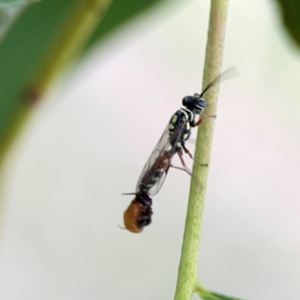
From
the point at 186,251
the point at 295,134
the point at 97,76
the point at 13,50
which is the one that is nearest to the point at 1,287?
the point at 97,76

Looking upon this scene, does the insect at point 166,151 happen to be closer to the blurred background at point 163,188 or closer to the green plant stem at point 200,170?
the green plant stem at point 200,170

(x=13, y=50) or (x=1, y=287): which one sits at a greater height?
(x=13, y=50)

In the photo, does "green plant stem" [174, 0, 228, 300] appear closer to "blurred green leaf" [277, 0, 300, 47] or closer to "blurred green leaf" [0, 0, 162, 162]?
"blurred green leaf" [277, 0, 300, 47]


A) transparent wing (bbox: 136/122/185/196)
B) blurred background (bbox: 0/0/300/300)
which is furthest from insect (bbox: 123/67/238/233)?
blurred background (bbox: 0/0/300/300)

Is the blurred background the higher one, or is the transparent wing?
the blurred background

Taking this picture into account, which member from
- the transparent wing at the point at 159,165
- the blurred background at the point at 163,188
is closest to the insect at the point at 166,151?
the transparent wing at the point at 159,165

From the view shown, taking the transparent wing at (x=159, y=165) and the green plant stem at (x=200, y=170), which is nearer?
the green plant stem at (x=200, y=170)

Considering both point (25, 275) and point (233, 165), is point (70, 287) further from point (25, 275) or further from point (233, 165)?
point (233, 165)
